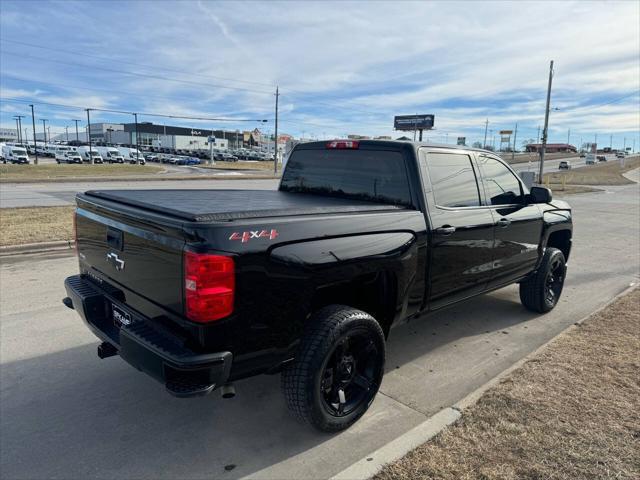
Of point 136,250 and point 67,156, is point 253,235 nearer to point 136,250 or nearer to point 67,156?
point 136,250

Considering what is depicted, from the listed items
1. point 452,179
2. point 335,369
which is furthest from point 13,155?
point 335,369

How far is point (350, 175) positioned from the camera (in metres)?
4.10

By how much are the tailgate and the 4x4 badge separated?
281 millimetres

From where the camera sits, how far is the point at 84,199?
353 cm

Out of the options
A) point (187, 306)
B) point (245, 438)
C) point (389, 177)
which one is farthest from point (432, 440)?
point (389, 177)

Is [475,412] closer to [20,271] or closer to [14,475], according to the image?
[14,475]

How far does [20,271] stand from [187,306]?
5.69 meters

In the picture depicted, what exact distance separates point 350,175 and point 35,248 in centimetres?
674

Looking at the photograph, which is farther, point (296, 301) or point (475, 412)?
point (475, 412)

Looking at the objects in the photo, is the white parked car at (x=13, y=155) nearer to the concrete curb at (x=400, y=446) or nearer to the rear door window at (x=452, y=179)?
the rear door window at (x=452, y=179)

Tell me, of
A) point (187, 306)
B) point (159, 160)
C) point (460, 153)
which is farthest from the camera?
point (159, 160)

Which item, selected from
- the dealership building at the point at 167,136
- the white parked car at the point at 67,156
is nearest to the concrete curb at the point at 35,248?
the white parked car at the point at 67,156

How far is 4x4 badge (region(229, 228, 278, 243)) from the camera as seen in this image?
240 cm

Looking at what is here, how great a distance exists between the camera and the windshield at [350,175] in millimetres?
3740
